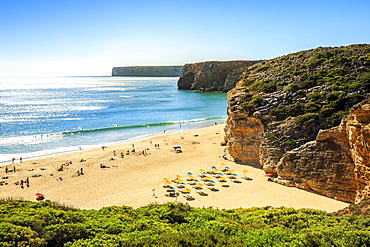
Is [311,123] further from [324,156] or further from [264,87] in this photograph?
[264,87]

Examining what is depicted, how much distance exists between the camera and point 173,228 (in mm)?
9484

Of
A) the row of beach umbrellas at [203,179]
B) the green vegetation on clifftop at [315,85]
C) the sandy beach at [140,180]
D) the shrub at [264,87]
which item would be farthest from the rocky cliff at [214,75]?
the row of beach umbrellas at [203,179]

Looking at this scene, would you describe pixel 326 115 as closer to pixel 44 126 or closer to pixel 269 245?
pixel 269 245

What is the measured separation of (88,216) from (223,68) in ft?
371

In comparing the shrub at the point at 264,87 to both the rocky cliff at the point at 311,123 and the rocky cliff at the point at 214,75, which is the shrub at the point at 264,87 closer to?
the rocky cliff at the point at 311,123

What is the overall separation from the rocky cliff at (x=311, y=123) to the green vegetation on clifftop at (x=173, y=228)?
8.01 meters

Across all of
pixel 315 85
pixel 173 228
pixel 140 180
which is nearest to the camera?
pixel 173 228

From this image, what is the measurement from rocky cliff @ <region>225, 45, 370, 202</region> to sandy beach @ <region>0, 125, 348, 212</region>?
123 cm

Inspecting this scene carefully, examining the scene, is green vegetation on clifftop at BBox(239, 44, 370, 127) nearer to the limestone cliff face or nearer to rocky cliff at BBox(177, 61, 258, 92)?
the limestone cliff face

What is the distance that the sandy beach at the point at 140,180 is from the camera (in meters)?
19.3

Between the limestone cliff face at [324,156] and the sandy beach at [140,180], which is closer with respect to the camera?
the limestone cliff face at [324,156]

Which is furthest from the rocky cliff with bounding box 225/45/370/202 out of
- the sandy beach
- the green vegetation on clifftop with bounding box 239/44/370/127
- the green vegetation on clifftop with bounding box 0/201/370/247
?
the green vegetation on clifftop with bounding box 0/201/370/247

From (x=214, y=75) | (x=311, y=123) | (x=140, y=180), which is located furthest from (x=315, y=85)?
(x=214, y=75)

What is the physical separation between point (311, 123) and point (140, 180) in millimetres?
14257
